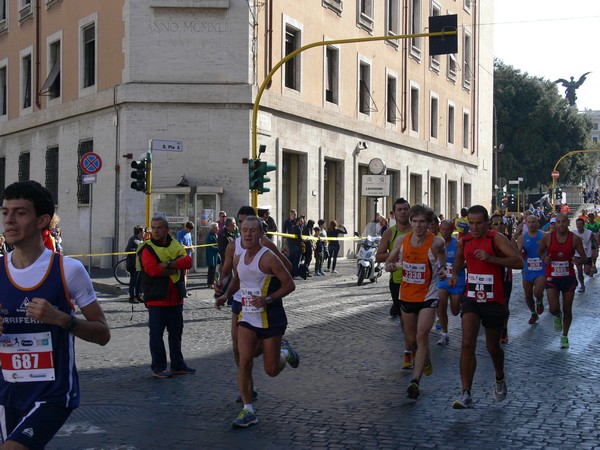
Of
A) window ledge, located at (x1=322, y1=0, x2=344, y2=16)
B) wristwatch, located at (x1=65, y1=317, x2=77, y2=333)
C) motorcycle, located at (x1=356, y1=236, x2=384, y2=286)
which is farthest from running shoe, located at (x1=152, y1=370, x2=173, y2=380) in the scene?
window ledge, located at (x1=322, y1=0, x2=344, y2=16)

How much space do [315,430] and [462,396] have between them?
1452 mm

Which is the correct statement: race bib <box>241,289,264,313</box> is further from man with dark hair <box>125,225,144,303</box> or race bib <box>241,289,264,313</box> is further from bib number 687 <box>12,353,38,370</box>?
man with dark hair <box>125,225,144,303</box>

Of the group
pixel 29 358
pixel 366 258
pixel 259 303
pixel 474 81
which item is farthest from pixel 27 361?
pixel 474 81

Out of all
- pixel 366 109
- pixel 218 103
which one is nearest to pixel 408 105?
pixel 366 109

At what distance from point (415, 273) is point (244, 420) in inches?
98.9

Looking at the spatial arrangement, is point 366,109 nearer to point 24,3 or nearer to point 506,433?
point 24,3

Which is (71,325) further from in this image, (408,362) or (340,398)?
(408,362)

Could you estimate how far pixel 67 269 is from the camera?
3736mm

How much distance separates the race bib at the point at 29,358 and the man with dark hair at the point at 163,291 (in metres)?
5.36

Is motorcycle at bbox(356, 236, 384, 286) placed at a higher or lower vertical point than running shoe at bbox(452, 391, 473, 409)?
higher

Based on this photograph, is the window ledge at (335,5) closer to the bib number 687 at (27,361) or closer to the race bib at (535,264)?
the race bib at (535,264)

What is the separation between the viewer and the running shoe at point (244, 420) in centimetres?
663

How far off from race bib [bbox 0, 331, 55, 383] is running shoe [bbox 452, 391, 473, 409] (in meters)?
4.30

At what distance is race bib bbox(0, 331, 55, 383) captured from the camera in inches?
146
